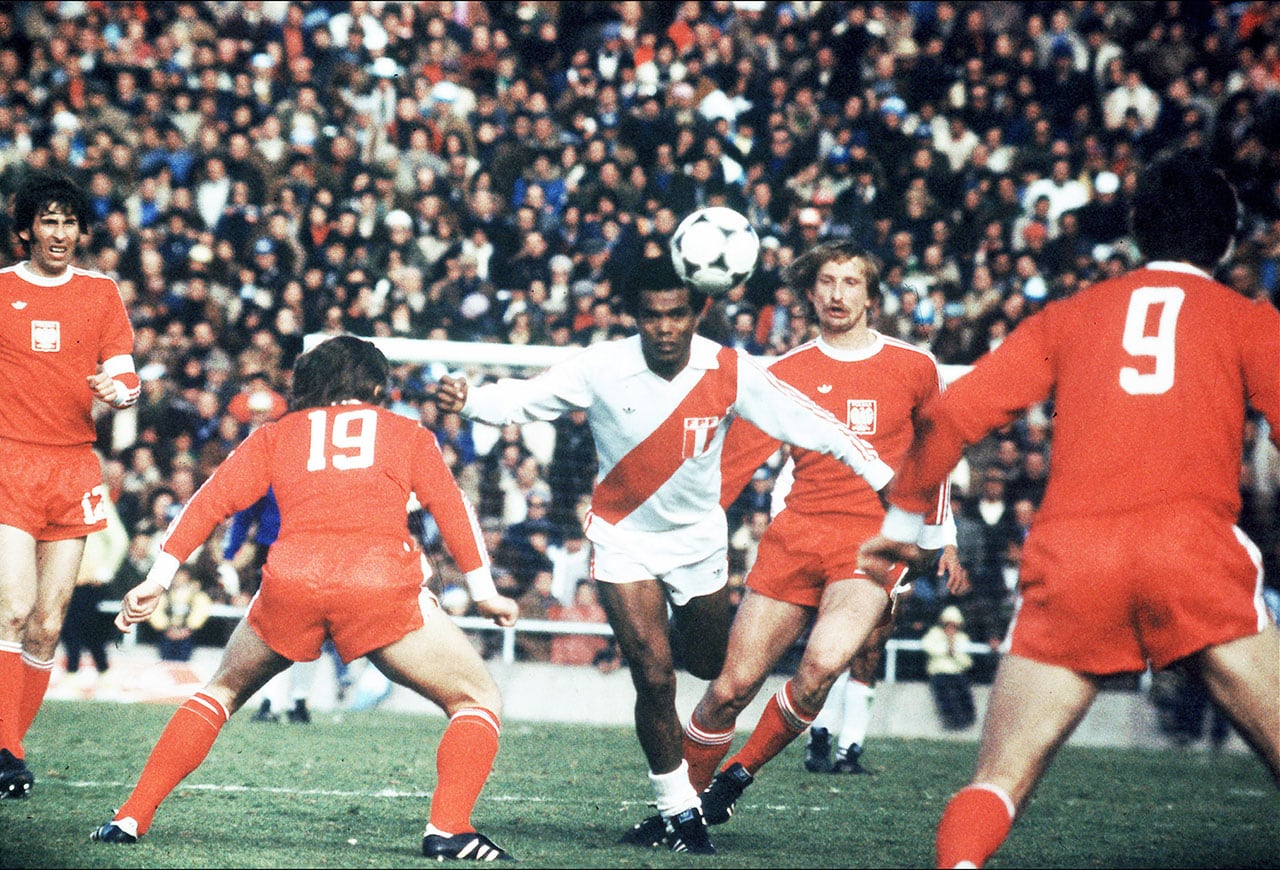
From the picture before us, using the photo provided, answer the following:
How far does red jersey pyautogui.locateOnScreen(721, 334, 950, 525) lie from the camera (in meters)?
7.44

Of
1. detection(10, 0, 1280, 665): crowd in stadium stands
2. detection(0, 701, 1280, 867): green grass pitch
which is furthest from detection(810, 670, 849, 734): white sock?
detection(10, 0, 1280, 665): crowd in stadium stands

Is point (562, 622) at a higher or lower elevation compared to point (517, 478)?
lower

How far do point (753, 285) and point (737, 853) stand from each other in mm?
8839

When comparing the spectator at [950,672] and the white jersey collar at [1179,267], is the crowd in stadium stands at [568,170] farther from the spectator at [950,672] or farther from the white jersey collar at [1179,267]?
the white jersey collar at [1179,267]

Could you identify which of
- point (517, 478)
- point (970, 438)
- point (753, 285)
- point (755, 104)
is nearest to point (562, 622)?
point (517, 478)

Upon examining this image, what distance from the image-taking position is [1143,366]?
432 centimetres

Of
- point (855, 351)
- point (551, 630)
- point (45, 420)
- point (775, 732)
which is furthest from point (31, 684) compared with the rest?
point (551, 630)

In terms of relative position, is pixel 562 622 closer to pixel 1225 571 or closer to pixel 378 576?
pixel 378 576

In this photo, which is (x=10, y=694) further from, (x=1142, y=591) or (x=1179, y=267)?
(x=1179, y=267)

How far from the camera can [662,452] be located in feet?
21.0

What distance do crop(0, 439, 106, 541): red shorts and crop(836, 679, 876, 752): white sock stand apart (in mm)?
4738

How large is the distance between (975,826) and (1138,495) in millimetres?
975

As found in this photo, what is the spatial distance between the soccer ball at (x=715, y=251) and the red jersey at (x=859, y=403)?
754mm

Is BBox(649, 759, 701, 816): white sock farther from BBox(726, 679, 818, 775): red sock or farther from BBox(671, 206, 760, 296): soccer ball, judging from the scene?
BBox(671, 206, 760, 296): soccer ball
